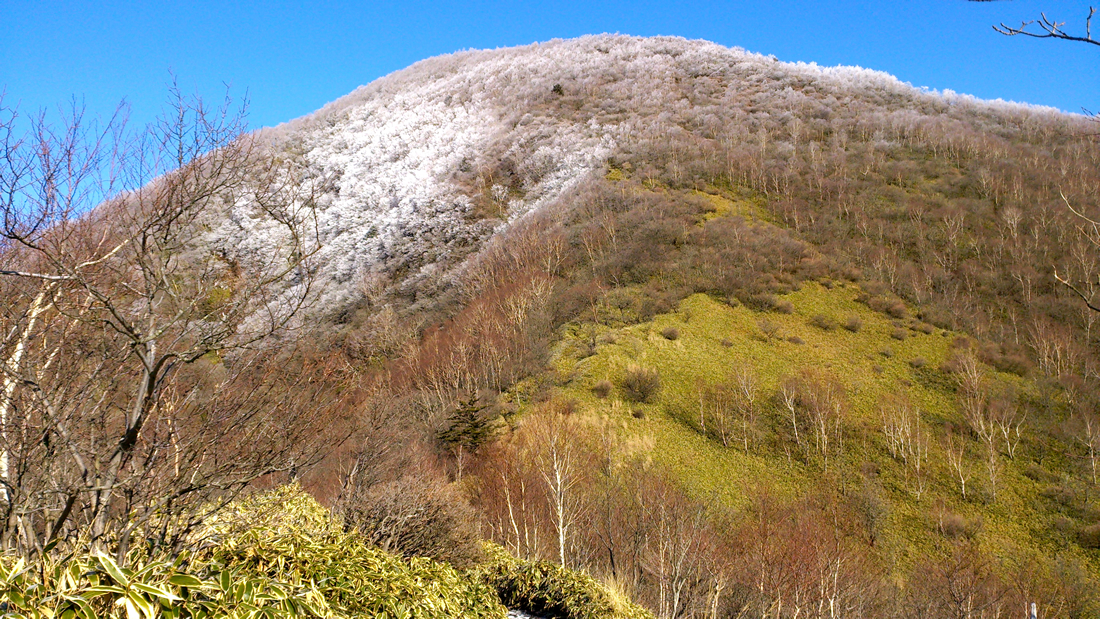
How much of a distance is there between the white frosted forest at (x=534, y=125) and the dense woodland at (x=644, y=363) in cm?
81

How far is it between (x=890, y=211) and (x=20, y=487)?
5194 centimetres

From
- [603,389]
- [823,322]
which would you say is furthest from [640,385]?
[823,322]

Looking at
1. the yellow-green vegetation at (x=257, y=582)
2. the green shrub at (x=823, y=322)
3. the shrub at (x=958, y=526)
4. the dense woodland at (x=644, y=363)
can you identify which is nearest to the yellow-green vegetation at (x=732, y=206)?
the dense woodland at (x=644, y=363)

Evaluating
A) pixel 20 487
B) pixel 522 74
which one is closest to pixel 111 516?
pixel 20 487

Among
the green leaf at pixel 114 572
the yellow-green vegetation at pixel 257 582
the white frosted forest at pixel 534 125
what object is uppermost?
the white frosted forest at pixel 534 125

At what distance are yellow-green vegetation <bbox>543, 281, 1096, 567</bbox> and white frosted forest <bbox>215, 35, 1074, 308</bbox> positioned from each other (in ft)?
75.4

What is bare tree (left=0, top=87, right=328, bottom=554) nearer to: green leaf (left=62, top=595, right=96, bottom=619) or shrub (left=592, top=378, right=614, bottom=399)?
green leaf (left=62, top=595, right=96, bottom=619)

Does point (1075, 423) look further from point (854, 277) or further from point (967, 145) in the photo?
point (967, 145)

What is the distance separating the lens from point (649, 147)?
56.8 m

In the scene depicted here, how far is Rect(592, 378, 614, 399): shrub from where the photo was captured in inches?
1166

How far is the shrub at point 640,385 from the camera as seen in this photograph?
96.0ft

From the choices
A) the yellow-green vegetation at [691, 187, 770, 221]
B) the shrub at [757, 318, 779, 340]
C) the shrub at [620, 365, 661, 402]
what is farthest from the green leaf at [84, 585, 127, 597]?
the yellow-green vegetation at [691, 187, 770, 221]

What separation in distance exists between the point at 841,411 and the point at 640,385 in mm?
9577

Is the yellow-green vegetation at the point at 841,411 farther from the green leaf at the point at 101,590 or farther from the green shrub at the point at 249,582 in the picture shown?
the green leaf at the point at 101,590
